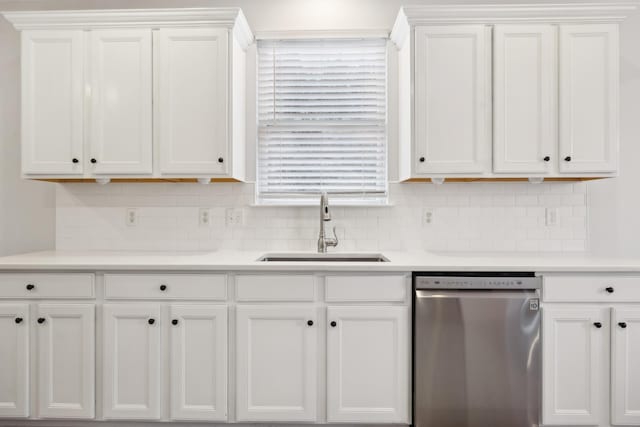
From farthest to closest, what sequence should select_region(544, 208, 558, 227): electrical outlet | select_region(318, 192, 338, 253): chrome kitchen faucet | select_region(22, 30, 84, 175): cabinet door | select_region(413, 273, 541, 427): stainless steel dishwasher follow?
1. select_region(544, 208, 558, 227): electrical outlet
2. select_region(318, 192, 338, 253): chrome kitchen faucet
3. select_region(22, 30, 84, 175): cabinet door
4. select_region(413, 273, 541, 427): stainless steel dishwasher

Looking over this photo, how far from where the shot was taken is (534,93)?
247cm

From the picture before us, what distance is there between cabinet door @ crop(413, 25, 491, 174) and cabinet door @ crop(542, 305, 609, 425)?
96 centimetres

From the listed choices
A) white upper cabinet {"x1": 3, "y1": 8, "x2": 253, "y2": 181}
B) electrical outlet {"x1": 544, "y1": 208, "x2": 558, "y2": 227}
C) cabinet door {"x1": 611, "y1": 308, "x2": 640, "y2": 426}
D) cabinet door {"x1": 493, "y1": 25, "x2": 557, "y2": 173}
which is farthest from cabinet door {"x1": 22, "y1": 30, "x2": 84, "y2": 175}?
cabinet door {"x1": 611, "y1": 308, "x2": 640, "y2": 426}

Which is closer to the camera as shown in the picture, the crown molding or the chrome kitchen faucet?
the crown molding

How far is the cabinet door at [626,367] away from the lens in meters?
2.18

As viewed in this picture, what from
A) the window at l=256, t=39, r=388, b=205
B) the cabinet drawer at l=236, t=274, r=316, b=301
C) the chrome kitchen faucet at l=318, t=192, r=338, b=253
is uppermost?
the window at l=256, t=39, r=388, b=205

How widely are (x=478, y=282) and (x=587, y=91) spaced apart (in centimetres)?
134

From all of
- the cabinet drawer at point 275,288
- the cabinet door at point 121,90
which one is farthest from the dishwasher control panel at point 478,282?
the cabinet door at point 121,90

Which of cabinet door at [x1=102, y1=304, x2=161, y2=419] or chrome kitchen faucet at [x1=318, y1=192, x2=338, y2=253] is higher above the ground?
chrome kitchen faucet at [x1=318, y1=192, x2=338, y2=253]

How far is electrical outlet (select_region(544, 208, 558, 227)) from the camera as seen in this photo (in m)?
2.86

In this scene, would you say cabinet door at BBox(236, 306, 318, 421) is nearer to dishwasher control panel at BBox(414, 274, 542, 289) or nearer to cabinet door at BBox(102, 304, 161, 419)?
cabinet door at BBox(102, 304, 161, 419)

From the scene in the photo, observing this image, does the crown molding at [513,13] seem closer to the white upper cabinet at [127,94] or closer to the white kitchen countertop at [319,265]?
the white upper cabinet at [127,94]

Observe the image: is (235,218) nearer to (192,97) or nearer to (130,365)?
(192,97)

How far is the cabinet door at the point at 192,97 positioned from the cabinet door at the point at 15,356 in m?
1.12
